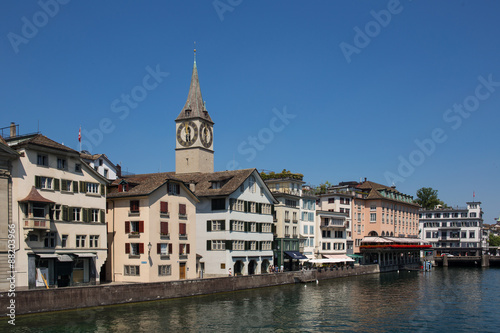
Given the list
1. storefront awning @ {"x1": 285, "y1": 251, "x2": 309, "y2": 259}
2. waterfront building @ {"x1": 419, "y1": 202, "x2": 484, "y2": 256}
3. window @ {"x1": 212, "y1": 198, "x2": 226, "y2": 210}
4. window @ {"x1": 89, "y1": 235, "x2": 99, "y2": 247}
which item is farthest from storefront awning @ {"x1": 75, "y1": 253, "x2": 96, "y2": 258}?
waterfront building @ {"x1": 419, "y1": 202, "x2": 484, "y2": 256}

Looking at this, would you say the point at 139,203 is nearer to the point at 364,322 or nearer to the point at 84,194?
the point at 84,194

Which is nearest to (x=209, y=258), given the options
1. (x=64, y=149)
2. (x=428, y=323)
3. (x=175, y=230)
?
(x=175, y=230)

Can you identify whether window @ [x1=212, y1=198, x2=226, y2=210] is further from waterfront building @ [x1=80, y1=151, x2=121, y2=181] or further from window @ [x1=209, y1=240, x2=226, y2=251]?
waterfront building @ [x1=80, y1=151, x2=121, y2=181]

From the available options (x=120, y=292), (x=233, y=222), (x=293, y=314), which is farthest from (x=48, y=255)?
(x=233, y=222)

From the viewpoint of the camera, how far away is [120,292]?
174 ft

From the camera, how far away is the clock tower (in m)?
98.3

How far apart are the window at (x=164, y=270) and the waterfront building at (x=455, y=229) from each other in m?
115

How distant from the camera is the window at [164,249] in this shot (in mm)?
63294

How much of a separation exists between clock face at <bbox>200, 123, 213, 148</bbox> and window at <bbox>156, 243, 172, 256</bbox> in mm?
36822

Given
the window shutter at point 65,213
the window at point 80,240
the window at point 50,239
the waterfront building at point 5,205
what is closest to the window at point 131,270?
the window at point 80,240

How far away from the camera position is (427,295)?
67750mm

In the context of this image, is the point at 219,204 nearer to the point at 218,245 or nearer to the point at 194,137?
the point at 218,245

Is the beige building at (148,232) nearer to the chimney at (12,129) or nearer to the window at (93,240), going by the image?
the window at (93,240)

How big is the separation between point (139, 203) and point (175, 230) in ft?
19.6
